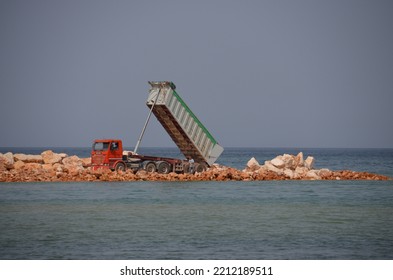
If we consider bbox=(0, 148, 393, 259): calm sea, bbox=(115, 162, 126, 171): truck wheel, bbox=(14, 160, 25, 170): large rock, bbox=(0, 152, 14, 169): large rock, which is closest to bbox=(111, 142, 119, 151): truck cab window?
bbox=(115, 162, 126, 171): truck wheel

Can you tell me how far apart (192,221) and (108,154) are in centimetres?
1386

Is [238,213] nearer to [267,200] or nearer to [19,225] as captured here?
[267,200]

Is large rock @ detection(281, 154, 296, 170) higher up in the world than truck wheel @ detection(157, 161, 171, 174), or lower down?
higher up

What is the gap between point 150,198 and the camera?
28.9 m

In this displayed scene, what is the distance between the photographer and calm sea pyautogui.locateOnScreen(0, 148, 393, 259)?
17234 millimetres

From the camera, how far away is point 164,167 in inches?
1448

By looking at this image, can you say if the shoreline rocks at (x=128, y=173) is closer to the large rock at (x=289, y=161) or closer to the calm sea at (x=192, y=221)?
the large rock at (x=289, y=161)

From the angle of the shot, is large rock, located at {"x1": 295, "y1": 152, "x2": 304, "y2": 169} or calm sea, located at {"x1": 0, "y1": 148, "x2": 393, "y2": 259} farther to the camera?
large rock, located at {"x1": 295, "y1": 152, "x2": 304, "y2": 169}

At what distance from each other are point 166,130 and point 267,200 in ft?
29.5

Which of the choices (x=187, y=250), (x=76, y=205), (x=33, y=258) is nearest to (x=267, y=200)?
(x=76, y=205)

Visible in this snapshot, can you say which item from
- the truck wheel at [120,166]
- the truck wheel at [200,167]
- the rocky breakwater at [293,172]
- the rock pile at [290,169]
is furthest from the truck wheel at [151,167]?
the rock pile at [290,169]

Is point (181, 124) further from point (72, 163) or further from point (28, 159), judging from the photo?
point (28, 159)

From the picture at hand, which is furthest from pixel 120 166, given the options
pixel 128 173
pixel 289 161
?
pixel 289 161

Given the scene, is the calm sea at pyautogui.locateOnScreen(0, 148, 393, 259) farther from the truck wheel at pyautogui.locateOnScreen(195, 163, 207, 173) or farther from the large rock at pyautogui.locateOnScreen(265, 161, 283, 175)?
the large rock at pyautogui.locateOnScreen(265, 161, 283, 175)
